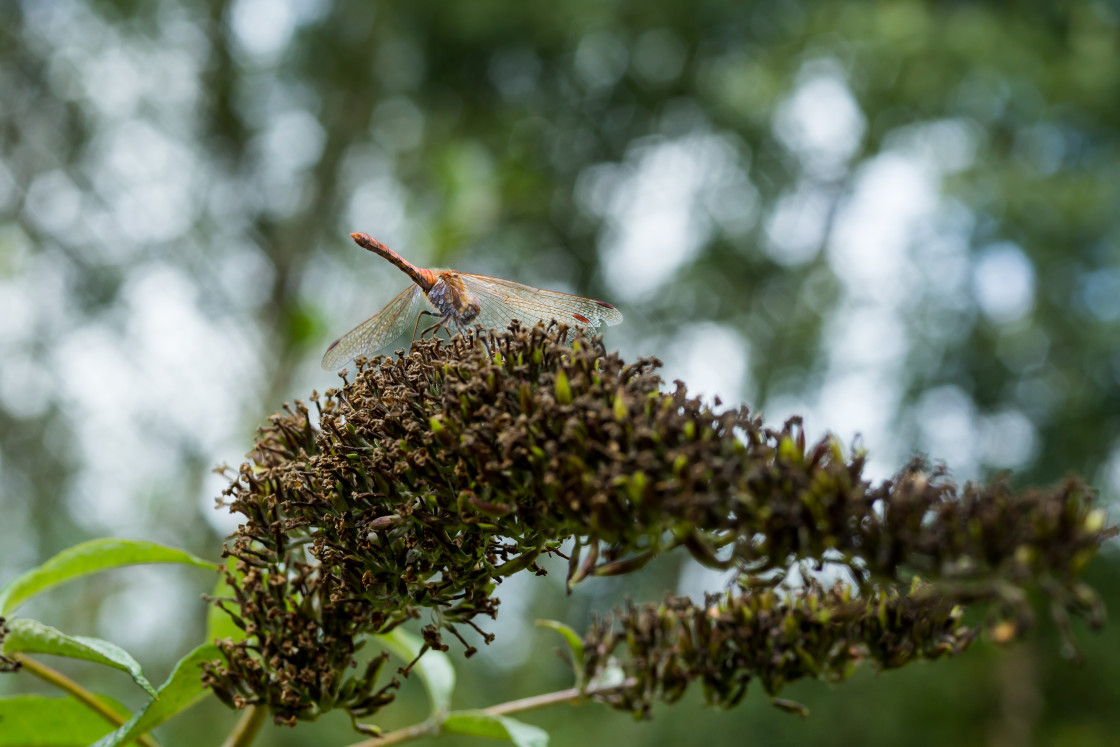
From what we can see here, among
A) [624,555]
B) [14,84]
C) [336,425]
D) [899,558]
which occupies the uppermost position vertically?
[14,84]

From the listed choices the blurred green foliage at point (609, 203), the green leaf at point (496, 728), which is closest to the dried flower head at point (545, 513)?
the green leaf at point (496, 728)

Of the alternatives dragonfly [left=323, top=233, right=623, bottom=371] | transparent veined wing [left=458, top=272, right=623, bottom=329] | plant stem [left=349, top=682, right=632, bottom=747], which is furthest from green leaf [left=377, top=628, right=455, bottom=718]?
transparent veined wing [left=458, top=272, right=623, bottom=329]

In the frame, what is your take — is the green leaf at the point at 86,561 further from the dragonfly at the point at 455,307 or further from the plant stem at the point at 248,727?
the dragonfly at the point at 455,307

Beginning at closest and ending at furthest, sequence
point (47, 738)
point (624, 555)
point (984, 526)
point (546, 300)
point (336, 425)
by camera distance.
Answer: point (984, 526)
point (624, 555)
point (336, 425)
point (47, 738)
point (546, 300)

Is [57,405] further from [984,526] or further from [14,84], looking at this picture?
[984,526]

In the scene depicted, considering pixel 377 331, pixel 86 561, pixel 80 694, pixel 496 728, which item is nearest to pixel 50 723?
pixel 80 694

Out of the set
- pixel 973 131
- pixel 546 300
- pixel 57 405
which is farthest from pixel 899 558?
pixel 57 405

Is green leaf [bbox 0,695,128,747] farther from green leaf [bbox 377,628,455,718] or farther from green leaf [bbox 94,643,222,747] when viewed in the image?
green leaf [bbox 377,628,455,718]
